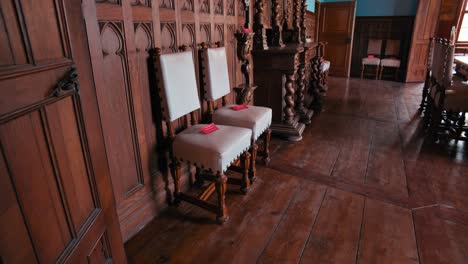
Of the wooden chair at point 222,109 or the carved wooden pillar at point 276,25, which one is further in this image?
the carved wooden pillar at point 276,25

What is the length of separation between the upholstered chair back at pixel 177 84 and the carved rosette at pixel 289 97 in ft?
4.32

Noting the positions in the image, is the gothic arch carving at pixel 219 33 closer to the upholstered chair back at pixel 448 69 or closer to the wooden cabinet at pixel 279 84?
the wooden cabinet at pixel 279 84

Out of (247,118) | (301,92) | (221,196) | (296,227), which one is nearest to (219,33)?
(247,118)

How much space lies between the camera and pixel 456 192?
2080 millimetres

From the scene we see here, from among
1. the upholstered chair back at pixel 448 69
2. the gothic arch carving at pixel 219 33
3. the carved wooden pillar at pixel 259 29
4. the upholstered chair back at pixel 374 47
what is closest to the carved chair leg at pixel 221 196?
the gothic arch carving at pixel 219 33

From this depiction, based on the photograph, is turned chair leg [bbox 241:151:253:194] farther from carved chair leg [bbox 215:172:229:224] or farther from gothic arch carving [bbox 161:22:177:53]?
gothic arch carving [bbox 161:22:177:53]

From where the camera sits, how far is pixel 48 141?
0.80 metres

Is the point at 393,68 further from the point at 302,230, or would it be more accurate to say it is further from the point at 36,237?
the point at 36,237

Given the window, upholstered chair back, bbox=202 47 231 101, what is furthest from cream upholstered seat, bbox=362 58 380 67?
upholstered chair back, bbox=202 47 231 101

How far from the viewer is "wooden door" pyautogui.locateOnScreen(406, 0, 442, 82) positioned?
6.01 meters

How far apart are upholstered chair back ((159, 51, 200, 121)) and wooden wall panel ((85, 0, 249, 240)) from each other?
102 millimetres

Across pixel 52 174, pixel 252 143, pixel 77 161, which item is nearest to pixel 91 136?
pixel 77 161

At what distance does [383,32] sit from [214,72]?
19.9ft

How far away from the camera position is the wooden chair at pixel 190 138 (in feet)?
5.43
